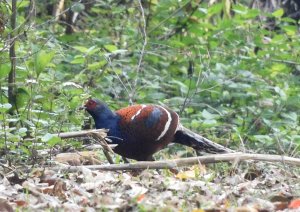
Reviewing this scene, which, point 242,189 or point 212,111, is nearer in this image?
point 242,189

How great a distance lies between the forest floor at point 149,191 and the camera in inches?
192

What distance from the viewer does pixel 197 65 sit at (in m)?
11.0

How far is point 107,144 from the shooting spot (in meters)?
6.82

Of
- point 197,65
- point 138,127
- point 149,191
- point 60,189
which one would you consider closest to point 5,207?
point 60,189

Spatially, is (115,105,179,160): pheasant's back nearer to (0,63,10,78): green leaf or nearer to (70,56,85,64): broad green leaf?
(0,63,10,78): green leaf

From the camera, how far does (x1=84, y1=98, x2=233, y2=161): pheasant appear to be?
23.3ft

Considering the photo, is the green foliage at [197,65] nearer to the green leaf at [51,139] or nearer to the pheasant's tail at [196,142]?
the pheasant's tail at [196,142]

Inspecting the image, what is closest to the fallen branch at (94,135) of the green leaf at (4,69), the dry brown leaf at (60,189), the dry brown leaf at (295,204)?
the green leaf at (4,69)

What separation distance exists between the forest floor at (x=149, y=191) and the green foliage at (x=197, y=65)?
213 centimetres

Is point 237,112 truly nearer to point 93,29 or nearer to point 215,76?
point 215,76

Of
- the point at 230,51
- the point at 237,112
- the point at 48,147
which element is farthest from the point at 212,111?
the point at 48,147

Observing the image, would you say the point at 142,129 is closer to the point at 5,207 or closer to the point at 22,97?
the point at 22,97

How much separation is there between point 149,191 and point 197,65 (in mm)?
5544

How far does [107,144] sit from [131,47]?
3.97 m
